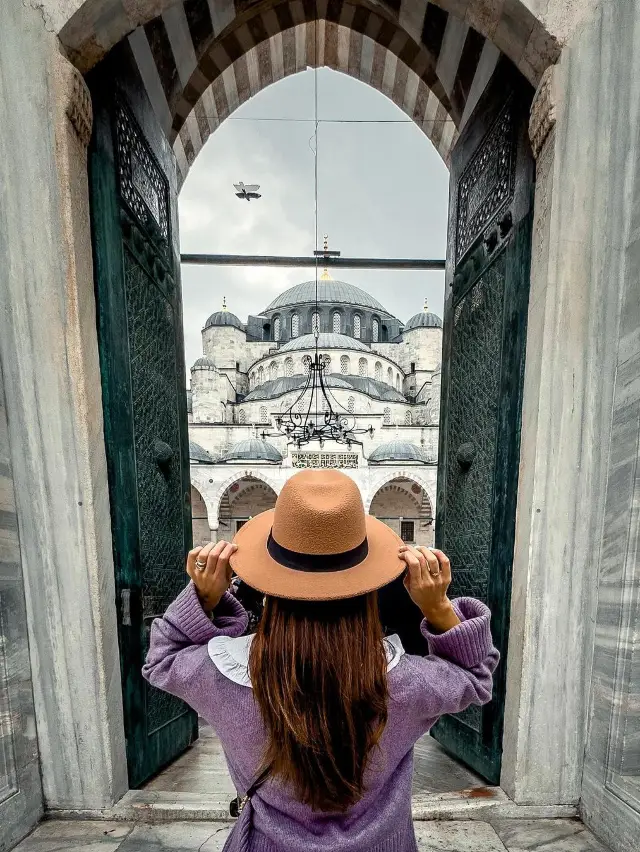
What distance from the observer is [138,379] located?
1.61m

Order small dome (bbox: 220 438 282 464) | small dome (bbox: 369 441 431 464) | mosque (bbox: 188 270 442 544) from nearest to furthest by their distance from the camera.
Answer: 1. mosque (bbox: 188 270 442 544)
2. small dome (bbox: 220 438 282 464)
3. small dome (bbox: 369 441 431 464)

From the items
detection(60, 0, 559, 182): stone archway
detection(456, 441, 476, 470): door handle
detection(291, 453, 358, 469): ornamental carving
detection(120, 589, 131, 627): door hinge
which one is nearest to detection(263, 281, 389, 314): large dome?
detection(291, 453, 358, 469): ornamental carving

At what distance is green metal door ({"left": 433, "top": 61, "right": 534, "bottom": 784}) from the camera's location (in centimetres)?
145

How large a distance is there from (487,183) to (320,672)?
2.05 metres

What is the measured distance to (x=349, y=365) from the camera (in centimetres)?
2636

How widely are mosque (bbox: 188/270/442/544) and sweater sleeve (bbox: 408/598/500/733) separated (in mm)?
9451

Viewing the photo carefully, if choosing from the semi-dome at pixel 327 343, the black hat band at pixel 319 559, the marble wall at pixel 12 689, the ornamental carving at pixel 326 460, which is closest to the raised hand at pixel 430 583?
the black hat band at pixel 319 559

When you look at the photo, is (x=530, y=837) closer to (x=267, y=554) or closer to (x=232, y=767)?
(x=232, y=767)

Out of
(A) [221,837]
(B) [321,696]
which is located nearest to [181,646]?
(B) [321,696]

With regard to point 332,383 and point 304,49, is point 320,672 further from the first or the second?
point 332,383

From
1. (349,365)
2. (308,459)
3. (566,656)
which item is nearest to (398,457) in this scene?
(308,459)

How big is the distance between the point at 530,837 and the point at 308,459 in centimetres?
1653

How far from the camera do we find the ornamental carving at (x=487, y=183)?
4.99 feet

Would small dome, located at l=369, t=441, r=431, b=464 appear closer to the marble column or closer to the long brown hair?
the marble column
